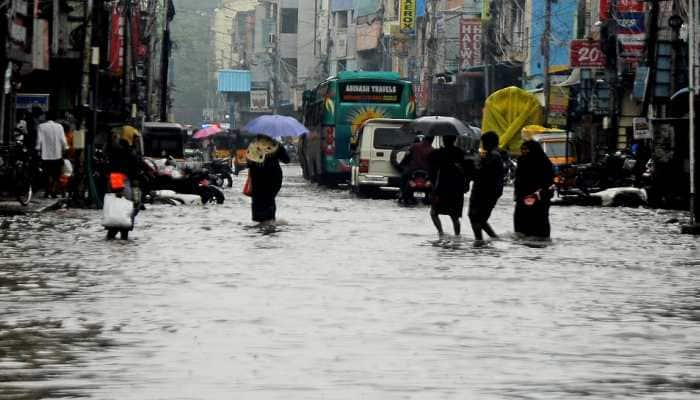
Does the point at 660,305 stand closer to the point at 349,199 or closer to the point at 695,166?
the point at 695,166

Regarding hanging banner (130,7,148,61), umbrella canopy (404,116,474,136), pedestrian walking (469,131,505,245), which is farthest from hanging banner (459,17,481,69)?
pedestrian walking (469,131,505,245)

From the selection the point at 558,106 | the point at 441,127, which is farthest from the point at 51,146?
the point at 558,106

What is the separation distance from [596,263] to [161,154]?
91.5 feet

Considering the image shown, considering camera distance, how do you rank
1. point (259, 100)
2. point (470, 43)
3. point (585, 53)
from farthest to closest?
point (259, 100) → point (470, 43) → point (585, 53)

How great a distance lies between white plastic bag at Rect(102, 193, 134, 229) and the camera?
21.3 m

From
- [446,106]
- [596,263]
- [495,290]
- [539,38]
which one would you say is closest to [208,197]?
[596,263]

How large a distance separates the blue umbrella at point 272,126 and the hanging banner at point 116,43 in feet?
45.9

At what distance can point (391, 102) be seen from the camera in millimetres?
52281

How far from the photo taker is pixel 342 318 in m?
12.1

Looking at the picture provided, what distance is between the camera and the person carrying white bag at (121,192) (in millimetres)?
21375

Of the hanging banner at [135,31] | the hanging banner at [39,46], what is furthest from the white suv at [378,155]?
the hanging banner at [135,31]

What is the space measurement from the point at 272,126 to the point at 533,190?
1990cm

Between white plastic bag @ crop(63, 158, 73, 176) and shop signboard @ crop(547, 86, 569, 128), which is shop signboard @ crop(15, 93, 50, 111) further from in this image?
shop signboard @ crop(547, 86, 569, 128)

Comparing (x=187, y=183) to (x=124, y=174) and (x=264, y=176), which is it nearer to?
(x=264, y=176)
